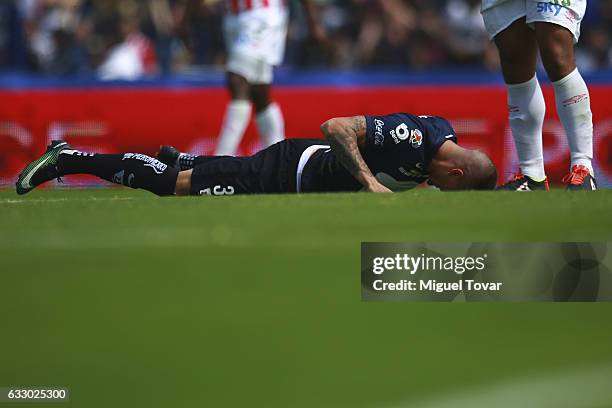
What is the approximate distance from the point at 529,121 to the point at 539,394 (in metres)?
3.81

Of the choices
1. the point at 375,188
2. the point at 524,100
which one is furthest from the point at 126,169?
the point at 524,100

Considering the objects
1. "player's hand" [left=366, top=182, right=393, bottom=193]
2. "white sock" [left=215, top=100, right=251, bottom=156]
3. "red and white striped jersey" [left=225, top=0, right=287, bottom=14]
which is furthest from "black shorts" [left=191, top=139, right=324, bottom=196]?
"red and white striped jersey" [left=225, top=0, right=287, bottom=14]

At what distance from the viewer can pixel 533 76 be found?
664 centimetres

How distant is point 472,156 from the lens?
6270 mm

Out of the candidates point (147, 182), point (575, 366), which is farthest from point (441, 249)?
point (147, 182)

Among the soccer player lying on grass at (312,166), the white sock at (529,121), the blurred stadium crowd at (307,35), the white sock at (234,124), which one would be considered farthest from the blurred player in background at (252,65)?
the white sock at (529,121)

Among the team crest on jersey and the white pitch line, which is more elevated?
the team crest on jersey

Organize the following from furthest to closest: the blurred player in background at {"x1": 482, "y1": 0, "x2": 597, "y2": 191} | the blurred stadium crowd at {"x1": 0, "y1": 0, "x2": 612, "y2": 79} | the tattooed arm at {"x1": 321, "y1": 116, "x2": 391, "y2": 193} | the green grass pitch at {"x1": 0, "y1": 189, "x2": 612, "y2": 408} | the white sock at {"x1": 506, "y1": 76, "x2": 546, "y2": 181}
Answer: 1. the blurred stadium crowd at {"x1": 0, "y1": 0, "x2": 612, "y2": 79}
2. the white sock at {"x1": 506, "y1": 76, "x2": 546, "y2": 181}
3. the blurred player in background at {"x1": 482, "y1": 0, "x2": 597, "y2": 191}
4. the tattooed arm at {"x1": 321, "y1": 116, "x2": 391, "y2": 193}
5. the green grass pitch at {"x1": 0, "y1": 189, "x2": 612, "y2": 408}

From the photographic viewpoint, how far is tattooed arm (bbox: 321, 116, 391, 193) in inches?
237

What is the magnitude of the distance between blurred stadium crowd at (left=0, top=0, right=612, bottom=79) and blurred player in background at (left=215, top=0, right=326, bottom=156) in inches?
113

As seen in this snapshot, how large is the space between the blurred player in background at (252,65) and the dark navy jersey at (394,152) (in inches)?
129

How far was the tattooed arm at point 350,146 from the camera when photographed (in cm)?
602

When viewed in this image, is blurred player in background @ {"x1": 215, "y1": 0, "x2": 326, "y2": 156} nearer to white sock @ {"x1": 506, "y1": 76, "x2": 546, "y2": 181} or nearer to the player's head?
white sock @ {"x1": 506, "y1": 76, "x2": 546, "y2": 181}

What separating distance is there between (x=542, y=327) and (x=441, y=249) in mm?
559
